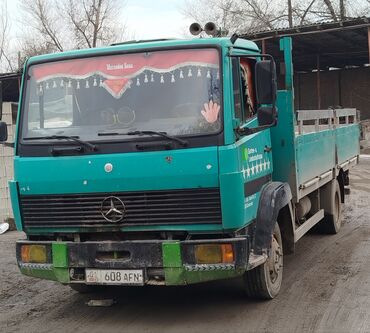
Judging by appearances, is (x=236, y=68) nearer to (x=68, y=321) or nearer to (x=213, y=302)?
(x=213, y=302)

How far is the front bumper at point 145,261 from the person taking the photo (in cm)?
462

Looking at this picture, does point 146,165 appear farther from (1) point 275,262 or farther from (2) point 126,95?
(1) point 275,262

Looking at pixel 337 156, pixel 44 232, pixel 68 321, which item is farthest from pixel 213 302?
pixel 337 156

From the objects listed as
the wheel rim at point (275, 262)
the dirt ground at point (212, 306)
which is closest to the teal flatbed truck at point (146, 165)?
the wheel rim at point (275, 262)

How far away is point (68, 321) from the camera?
520cm

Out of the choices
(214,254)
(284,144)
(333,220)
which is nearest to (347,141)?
(333,220)

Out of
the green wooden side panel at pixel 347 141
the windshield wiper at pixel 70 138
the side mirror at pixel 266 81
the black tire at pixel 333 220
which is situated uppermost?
the side mirror at pixel 266 81

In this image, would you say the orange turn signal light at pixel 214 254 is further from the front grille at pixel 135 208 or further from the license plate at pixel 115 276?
the license plate at pixel 115 276

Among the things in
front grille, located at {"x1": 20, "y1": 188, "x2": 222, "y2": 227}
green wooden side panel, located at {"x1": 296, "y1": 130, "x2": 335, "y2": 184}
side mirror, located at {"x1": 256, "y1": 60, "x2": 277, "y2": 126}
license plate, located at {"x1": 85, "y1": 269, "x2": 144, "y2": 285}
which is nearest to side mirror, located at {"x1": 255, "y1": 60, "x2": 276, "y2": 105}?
side mirror, located at {"x1": 256, "y1": 60, "x2": 277, "y2": 126}

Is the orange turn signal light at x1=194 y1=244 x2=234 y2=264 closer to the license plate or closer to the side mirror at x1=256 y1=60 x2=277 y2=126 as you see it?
the license plate

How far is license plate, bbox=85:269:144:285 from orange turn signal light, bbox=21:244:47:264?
0.45m

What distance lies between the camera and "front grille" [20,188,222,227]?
462 centimetres

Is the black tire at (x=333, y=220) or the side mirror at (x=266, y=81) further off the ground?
the side mirror at (x=266, y=81)

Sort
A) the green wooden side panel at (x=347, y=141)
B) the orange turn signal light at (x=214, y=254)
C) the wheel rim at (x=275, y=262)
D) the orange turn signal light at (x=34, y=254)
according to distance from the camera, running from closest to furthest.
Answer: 1. the orange turn signal light at (x=214, y=254)
2. the orange turn signal light at (x=34, y=254)
3. the wheel rim at (x=275, y=262)
4. the green wooden side panel at (x=347, y=141)
